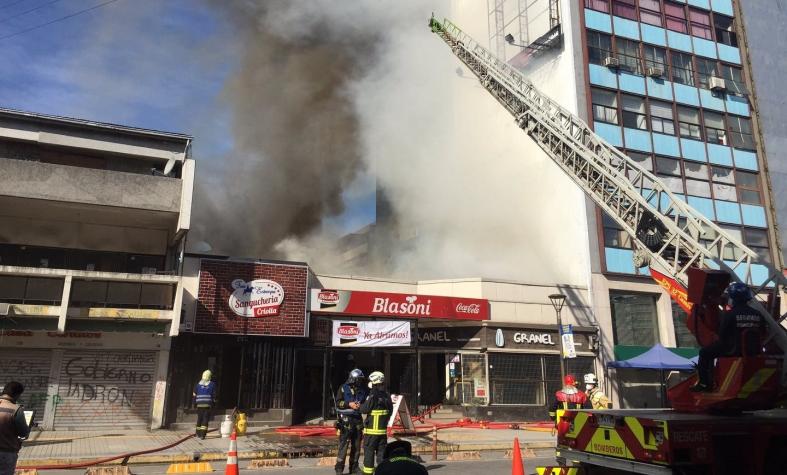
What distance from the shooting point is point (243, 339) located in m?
15.6

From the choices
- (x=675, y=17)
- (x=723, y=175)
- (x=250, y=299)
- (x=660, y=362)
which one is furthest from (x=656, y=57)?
(x=250, y=299)

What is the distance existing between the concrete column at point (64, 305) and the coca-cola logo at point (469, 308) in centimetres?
1121

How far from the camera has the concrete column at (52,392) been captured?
45.2ft

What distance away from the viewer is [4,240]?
16250 millimetres

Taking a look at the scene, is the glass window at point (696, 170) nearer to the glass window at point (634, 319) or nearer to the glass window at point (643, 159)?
the glass window at point (643, 159)

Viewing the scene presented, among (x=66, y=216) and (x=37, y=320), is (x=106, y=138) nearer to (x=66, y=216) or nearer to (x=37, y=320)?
(x=66, y=216)

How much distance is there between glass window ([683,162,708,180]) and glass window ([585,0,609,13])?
8152 millimetres

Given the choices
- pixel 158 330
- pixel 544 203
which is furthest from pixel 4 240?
pixel 544 203

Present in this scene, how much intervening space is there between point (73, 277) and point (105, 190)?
8.51ft

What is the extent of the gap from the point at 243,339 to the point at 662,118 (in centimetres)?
2089

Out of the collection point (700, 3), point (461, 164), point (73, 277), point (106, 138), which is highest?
point (700, 3)

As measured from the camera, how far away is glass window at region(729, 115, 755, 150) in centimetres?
2647

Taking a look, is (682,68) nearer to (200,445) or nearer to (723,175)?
(723,175)

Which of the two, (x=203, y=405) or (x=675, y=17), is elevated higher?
(x=675, y=17)
